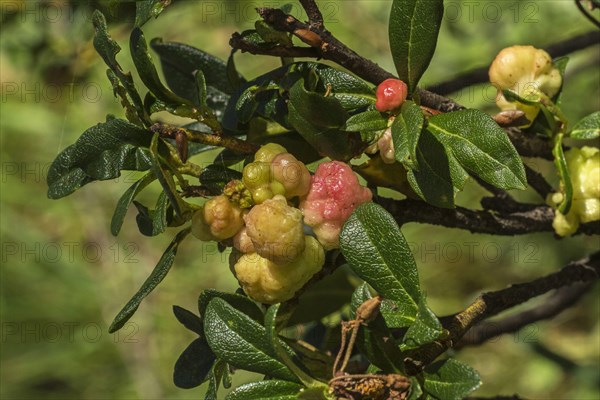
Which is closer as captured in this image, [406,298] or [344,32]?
[406,298]

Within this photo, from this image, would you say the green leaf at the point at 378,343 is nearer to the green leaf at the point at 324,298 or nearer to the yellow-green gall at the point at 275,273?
the yellow-green gall at the point at 275,273

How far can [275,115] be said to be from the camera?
101 centimetres

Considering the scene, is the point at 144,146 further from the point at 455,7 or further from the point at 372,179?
the point at 455,7

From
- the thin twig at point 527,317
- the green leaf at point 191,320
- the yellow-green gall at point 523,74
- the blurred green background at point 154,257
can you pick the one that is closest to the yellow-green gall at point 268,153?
the green leaf at point 191,320

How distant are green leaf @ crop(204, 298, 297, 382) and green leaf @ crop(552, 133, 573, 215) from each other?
0.45 meters

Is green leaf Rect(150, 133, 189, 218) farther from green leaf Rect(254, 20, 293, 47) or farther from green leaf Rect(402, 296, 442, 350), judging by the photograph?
green leaf Rect(402, 296, 442, 350)

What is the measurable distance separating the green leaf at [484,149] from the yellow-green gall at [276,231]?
19cm

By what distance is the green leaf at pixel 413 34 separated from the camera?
2.91ft

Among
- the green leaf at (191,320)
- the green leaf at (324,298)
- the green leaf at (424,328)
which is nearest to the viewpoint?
the green leaf at (424,328)

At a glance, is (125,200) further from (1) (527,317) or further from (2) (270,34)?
(1) (527,317)

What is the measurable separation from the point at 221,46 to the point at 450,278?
1.44 m

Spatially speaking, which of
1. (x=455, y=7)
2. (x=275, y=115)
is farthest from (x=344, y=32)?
(x=275, y=115)

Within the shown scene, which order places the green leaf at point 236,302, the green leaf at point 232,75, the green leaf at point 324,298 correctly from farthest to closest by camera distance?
the green leaf at point 324,298
the green leaf at point 232,75
the green leaf at point 236,302

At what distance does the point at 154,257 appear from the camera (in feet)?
11.1
